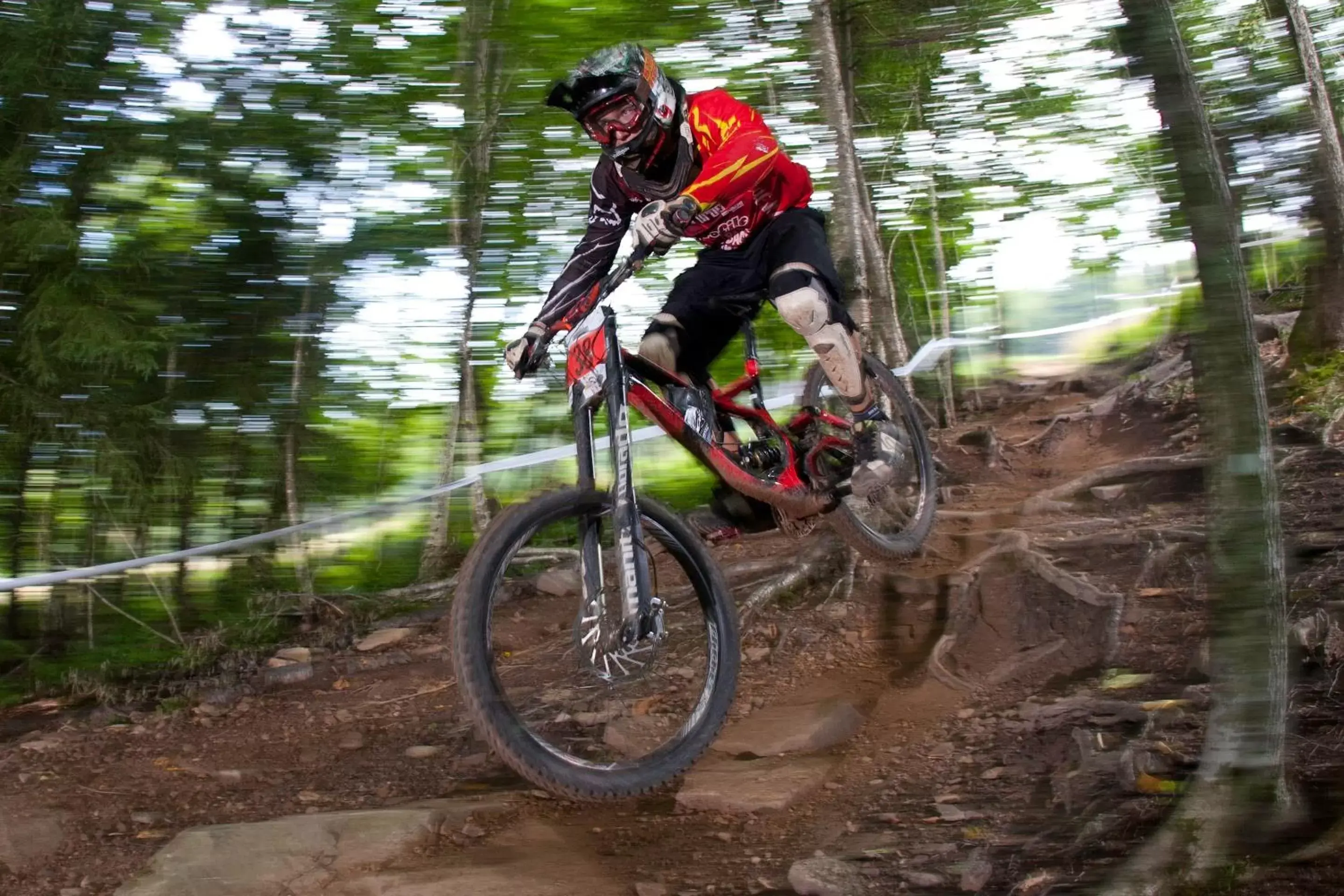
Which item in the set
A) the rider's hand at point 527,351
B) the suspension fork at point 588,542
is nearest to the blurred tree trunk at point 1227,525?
the suspension fork at point 588,542

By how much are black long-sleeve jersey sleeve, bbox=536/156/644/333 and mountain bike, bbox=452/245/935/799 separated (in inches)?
15.4

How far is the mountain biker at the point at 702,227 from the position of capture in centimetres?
267

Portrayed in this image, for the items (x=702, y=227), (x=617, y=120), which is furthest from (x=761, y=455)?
(x=617, y=120)

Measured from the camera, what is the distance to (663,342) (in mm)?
3361

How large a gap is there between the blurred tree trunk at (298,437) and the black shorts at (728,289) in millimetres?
3179

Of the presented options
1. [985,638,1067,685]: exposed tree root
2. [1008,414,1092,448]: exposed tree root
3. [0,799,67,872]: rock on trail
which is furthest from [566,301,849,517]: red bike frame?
[1008,414,1092,448]: exposed tree root

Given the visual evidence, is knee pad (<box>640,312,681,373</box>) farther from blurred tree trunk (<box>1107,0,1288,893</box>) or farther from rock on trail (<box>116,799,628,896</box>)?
blurred tree trunk (<box>1107,0,1288,893</box>)

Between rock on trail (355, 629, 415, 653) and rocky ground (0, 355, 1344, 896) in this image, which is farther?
rock on trail (355, 629, 415, 653)

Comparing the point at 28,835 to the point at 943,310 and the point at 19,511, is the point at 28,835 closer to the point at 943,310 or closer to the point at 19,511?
the point at 19,511

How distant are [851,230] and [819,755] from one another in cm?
309

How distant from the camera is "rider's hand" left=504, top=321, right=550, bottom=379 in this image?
2707mm

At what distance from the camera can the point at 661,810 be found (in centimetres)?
269

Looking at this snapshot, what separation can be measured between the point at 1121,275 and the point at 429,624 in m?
15.2

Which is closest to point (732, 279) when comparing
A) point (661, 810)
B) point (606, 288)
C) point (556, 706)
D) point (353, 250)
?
point (606, 288)
